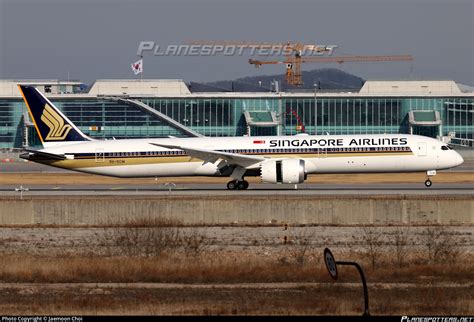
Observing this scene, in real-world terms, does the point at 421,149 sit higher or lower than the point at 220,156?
higher

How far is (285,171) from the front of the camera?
170 ft

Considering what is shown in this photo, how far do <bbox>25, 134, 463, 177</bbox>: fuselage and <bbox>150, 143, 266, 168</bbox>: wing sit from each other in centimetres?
34

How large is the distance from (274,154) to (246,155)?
5.21ft

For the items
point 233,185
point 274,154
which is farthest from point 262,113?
point 274,154

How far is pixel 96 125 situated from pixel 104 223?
3460 inches

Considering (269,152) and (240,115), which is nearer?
(269,152)

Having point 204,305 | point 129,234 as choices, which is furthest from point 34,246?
point 204,305

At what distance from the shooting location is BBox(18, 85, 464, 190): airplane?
52969 mm

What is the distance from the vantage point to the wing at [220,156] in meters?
53.0

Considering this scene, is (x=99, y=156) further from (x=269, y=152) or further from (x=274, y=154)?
(x=274, y=154)

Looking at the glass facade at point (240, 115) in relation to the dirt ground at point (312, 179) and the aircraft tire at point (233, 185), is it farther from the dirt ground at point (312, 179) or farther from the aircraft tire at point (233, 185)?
the aircraft tire at point (233, 185)

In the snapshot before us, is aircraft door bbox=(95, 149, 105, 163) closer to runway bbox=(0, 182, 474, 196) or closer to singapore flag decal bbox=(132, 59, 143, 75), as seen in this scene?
runway bbox=(0, 182, 474, 196)

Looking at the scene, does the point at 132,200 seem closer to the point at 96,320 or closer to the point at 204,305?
the point at 204,305

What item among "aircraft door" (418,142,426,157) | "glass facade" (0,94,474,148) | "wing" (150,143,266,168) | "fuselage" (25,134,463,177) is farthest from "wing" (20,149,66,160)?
"glass facade" (0,94,474,148)
